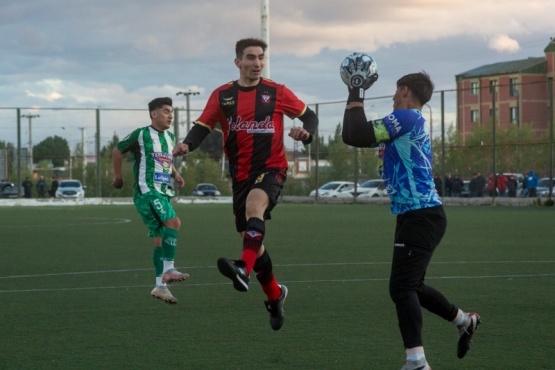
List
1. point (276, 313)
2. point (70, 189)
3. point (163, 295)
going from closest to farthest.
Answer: point (276, 313), point (163, 295), point (70, 189)

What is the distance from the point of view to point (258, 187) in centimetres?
898

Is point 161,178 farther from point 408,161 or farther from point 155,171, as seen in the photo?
point 408,161

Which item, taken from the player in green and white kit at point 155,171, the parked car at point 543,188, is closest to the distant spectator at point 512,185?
the parked car at point 543,188

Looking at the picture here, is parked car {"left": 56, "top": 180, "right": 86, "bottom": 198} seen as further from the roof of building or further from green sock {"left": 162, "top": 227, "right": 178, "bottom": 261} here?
green sock {"left": 162, "top": 227, "right": 178, "bottom": 261}

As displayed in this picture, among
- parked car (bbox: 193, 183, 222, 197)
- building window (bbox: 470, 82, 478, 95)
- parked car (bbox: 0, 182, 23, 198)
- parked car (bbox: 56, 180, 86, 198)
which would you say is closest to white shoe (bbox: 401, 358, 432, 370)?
building window (bbox: 470, 82, 478, 95)

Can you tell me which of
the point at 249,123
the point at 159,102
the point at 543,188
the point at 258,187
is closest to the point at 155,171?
the point at 159,102

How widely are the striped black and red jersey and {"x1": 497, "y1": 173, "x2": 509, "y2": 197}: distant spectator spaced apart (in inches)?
1488

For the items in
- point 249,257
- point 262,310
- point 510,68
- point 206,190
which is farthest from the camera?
point 510,68

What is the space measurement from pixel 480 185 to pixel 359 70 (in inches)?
1582

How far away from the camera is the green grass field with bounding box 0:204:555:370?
24.5ft

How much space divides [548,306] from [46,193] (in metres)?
58.4

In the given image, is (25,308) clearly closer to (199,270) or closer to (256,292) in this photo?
(256,292)

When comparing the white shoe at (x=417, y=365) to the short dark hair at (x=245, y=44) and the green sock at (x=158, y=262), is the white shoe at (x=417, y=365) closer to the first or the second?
the short dark hair at (x=245, y=44)

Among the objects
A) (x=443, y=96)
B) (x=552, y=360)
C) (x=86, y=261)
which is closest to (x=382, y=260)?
(x=86, y=261)
